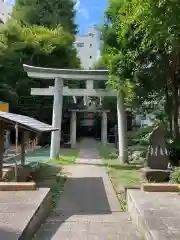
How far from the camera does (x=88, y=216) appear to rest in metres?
7.50

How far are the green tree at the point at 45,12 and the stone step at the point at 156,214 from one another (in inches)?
1168

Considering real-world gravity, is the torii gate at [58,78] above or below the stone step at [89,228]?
above

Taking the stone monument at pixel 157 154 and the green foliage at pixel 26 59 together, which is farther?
the green foliage at pixel 26 59

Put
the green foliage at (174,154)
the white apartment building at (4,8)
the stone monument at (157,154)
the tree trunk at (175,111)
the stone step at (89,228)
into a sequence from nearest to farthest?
the stone step at (89,228) → the stone monument at (157,154) → the green foliage at (174,154) → the tree trunk at (175,111) → the white apartment building at (4,8)

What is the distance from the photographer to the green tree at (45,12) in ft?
116

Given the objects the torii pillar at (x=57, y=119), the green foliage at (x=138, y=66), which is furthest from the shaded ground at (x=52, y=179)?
the green foliage at (x=138, y=66)

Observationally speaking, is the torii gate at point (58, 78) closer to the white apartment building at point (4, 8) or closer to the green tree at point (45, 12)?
the green tree at point (45, 12)

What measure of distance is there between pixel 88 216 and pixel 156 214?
5.73ft

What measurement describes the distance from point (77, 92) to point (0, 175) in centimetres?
1121

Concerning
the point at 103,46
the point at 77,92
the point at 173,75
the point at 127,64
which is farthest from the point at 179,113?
the point at 77,92

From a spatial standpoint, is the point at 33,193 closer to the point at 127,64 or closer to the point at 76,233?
the point at 76,233

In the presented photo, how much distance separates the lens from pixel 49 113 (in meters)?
33.0

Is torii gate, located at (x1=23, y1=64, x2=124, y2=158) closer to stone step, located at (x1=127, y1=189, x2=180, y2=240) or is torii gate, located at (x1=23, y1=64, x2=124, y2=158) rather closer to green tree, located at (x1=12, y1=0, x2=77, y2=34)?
stone step, located at (x1=127, y1=189, x2=180, y2=240)

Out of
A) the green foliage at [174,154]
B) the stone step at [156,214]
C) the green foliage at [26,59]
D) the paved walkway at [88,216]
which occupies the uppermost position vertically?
the green foliage at [26,59]
